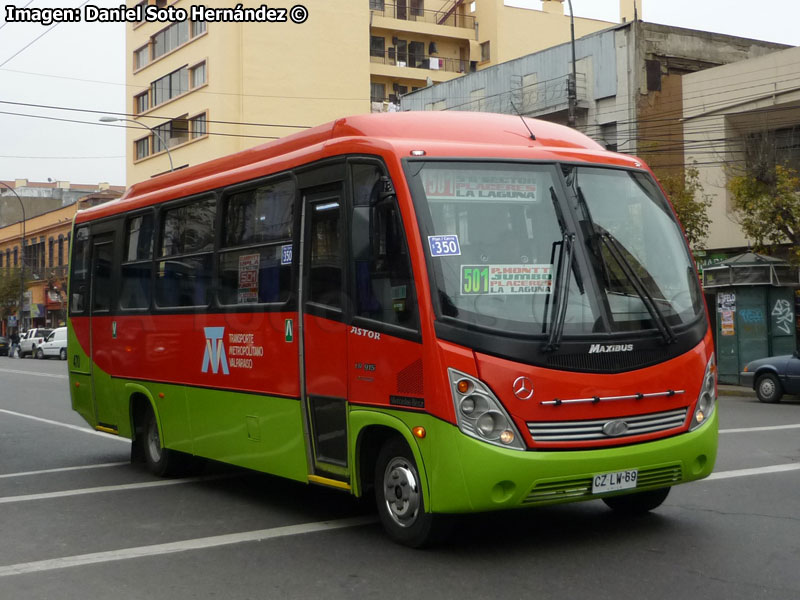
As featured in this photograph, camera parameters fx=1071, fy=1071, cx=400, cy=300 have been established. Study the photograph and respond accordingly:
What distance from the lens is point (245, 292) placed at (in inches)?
356

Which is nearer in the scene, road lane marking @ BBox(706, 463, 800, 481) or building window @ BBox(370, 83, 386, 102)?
road lane marking @ BBox(706, 463, 800, 481)

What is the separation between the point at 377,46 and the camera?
6625 cm

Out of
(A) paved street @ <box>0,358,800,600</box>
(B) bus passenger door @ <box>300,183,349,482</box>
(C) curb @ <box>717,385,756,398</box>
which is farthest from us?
(C) curb @ <box>717,385,756,398</box>

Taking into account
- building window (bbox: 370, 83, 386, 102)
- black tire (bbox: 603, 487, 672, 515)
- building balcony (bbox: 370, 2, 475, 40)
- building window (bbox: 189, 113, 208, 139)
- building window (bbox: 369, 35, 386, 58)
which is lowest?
black tire (bbox: 603, 487, 672, 515)

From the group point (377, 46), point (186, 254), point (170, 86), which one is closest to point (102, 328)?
point (186, 254)

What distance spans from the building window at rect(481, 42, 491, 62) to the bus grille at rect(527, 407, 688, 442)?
63049 millimetres

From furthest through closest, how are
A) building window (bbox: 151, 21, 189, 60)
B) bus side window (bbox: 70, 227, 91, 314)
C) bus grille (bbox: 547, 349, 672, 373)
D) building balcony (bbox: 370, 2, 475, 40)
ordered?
building balcony (bbox: 370, 2, 475, 40) < building window (bbox: 151, 21, 189, 60) < bus side window (bbox: 70, 227, 91, 314) < bus grille (bbox: 547, 349, 672, 373)

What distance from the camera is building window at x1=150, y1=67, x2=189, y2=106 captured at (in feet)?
191

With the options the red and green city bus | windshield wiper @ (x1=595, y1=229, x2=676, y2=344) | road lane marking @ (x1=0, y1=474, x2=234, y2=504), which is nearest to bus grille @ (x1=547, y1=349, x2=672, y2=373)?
the red and green city bus

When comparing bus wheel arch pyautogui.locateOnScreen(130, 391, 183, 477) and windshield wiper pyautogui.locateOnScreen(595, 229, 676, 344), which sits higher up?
windshield wiper pyautogui.locateOnScreen(595, 229, 676, 344)

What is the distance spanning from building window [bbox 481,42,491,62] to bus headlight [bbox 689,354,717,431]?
62583mm

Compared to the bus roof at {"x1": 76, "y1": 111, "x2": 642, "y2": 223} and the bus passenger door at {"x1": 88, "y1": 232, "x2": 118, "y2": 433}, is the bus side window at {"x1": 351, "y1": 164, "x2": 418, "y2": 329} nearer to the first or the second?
the bus roof at {"x1": 76, "y1": 111, "x2": 642, "y2": 223}

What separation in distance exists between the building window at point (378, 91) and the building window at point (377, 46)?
1905 millimetres

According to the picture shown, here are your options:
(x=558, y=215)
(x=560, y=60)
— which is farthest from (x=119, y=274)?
(x=560, y=60)
